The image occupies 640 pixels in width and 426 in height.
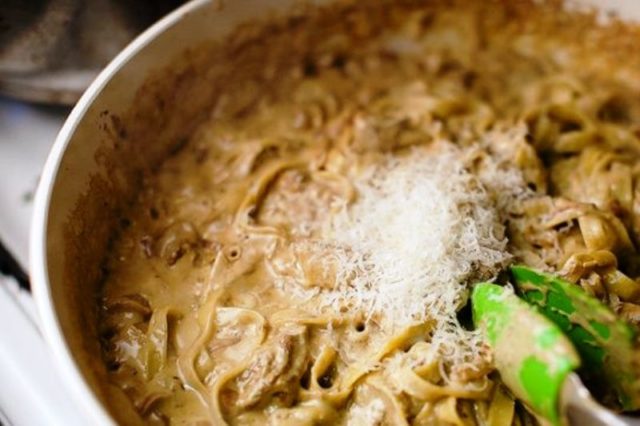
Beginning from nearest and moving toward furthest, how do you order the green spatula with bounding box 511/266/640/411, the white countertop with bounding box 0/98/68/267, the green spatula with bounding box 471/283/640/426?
the green spatula with bounding box 471/283/640/426 → the green spatula with bounding box 511/266/640/411 → the white countertop with bounding box 0/98/68/267

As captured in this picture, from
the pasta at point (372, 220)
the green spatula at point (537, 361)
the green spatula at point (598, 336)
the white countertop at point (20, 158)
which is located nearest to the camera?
the green spatula at point (537, 361)

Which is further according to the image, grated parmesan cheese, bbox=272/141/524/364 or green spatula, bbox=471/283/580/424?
grated parmesan cheese, bbox=272/141/524/364

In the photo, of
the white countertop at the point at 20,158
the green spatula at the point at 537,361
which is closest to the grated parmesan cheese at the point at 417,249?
the green spatula at the point at 537,361

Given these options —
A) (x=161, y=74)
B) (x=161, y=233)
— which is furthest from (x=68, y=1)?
(x=161, y=233)

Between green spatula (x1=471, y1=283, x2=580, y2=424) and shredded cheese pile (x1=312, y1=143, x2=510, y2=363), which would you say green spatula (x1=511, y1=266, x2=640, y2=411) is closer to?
green spatula (x1=471, y1=283, x2=580, y2=424)

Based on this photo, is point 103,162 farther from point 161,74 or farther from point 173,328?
point 173,328

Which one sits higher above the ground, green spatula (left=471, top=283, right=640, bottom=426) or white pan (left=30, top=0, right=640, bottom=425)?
white pan (left=30, top=0, right=640, bottom=425)

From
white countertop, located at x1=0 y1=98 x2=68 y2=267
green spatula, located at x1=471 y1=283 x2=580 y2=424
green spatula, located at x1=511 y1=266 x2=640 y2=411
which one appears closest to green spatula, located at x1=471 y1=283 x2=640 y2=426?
green spatula, located at x1=471 y1=283 x2=580 y2=424

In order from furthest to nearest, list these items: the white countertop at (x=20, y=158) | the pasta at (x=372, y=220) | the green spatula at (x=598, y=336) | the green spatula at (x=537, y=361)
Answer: the white countertop at (x=20, y=158)
the pasta at (x=372, y=220)
the green spatula at (x=598, y=336)
the green spatula at (x=537, y=361)

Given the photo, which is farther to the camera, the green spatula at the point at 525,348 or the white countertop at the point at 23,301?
the white countertop at the point at 23,301

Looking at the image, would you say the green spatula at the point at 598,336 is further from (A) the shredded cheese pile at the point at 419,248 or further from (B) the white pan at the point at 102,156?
(B) the white pan at the point at 102,156
